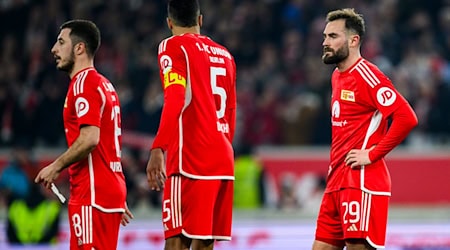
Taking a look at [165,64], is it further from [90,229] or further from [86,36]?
[90,229]

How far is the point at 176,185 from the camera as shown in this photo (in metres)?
7.04

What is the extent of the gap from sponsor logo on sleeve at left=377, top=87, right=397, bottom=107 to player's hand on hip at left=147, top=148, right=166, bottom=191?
1667 millimetres

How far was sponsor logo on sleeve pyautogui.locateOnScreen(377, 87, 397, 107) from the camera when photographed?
286 inches

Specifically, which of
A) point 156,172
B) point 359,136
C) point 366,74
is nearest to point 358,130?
point 359,136

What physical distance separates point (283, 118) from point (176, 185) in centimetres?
881

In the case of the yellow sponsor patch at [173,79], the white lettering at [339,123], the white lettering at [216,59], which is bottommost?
the white lettering at [339,123]

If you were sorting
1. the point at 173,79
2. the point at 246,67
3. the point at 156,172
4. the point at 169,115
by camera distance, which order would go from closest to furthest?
the point at 156,172 < the point at 169,115 < the point at 173,79 < the point at 246,67

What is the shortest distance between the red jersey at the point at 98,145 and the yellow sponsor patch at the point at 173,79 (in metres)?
0.48

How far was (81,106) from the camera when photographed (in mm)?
7012

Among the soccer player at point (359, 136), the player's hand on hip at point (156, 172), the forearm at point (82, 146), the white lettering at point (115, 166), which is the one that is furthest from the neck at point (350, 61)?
the forearm at point (82, 146)

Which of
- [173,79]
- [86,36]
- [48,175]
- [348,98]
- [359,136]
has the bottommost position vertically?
[48,175]

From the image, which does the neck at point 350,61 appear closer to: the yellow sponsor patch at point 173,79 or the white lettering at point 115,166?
the yellow sponsor patch at point 173,79

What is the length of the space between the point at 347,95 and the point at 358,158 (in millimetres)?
473

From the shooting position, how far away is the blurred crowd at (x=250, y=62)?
15570 mm
